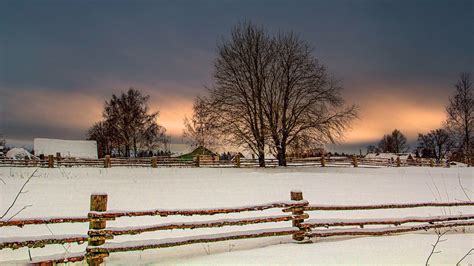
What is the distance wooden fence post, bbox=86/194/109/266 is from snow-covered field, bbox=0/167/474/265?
24.4 inches

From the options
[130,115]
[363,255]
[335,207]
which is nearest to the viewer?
[363,255]

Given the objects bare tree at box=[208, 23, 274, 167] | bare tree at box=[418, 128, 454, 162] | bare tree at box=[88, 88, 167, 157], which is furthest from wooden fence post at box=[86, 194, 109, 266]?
bare tree at box=[418, 128, 454, 162]

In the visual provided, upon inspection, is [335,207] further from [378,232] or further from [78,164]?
[78,164]

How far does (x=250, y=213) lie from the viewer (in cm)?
1077

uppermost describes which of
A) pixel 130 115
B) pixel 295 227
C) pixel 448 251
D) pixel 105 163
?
pixel 130 115

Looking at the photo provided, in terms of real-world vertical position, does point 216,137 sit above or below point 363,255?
above

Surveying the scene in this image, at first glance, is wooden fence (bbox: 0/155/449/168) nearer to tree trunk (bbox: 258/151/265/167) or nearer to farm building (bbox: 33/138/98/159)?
tree trunk (bbox: 258/151/265/167)

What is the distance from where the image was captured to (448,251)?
255 inches

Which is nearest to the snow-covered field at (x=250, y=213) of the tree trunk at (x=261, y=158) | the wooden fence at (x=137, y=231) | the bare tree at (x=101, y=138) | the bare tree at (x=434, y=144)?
the wooden fence at (x=137, y=231)

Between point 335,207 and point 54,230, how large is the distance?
6.41m

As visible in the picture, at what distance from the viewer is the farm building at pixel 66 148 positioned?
47031mm

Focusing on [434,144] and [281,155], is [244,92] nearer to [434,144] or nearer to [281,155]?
[281,155]

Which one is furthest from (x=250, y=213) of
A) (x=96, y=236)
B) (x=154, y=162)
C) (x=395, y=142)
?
(x=395, y=142)

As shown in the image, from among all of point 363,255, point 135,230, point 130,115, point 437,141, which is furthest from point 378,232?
point 437,141
